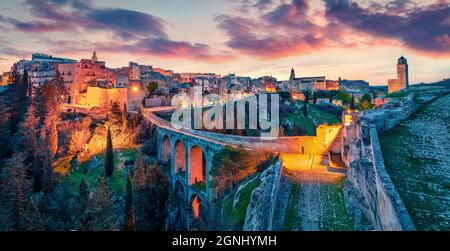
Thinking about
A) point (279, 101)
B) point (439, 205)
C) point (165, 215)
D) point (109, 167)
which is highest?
point (279, 101)

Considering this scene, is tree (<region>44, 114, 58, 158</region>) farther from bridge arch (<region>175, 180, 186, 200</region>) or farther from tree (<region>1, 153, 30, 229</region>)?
bridge arch (<region>175, 180, 186, 200</region>)

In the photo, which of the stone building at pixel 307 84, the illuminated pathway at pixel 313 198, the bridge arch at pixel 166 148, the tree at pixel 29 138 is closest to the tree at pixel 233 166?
the illuminated pathway at pixel 313 198

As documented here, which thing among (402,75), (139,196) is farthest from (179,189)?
(402,75)

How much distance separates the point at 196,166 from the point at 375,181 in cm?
1994

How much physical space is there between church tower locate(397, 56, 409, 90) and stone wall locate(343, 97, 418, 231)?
22398 millimetres

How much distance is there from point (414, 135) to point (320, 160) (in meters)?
6.81

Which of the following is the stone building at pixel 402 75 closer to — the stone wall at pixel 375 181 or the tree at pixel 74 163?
the stone wall at pixel 375 181

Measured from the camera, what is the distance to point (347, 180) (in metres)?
14.5

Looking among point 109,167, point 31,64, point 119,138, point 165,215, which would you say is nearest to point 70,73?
point 31,64

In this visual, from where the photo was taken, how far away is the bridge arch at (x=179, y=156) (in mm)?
30609

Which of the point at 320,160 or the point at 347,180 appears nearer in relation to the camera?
the point at 347,180

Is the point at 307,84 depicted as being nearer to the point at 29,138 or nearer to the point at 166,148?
the point at 166,148

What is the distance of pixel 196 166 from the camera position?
1113 inches
